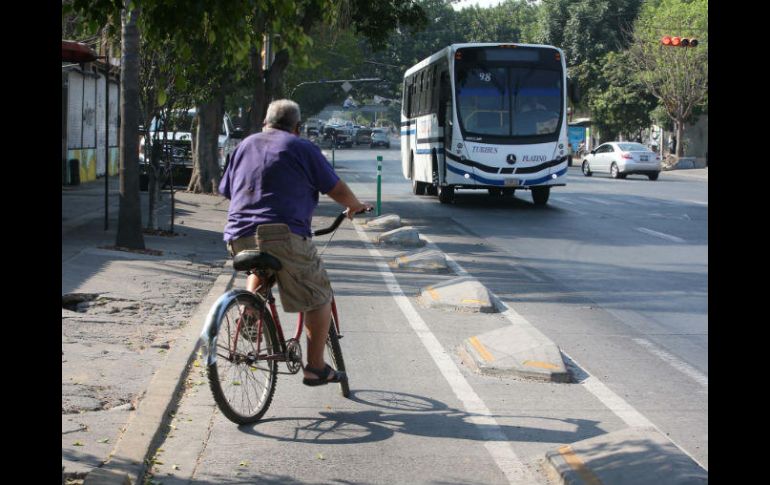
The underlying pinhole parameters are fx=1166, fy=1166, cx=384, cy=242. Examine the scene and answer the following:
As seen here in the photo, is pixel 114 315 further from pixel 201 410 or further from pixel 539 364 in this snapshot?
pixel 539 364

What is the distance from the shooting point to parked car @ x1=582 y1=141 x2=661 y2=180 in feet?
139

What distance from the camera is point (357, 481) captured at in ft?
18.2

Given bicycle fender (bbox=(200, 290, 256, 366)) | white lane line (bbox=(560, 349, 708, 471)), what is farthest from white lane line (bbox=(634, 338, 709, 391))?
bicycle fender (bbox=(200, 290, 256, 366))

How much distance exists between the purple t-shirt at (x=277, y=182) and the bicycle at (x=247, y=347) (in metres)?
0.24

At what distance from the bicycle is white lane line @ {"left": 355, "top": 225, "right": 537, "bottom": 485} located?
45.4 inches

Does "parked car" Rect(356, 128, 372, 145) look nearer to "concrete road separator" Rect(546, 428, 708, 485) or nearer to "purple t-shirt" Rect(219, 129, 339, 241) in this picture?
"purple t-shirt" Rect(219, 129, 339, 241)

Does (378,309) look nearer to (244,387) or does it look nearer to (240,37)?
(240,37)

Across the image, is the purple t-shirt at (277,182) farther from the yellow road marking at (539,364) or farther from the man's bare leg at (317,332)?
the yellow road marking at (539,364)

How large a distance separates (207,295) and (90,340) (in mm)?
2838

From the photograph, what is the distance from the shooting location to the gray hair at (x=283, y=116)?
264 inches

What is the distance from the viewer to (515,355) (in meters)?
8.37

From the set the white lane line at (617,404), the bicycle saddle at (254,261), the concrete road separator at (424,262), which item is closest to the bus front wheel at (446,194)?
the concrete road separator at (424,262)

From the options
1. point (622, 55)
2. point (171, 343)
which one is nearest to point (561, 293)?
point (171, 343)

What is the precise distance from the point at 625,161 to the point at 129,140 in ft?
98.1
